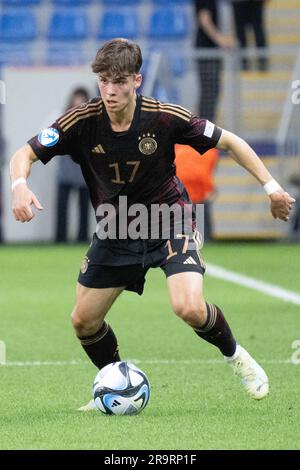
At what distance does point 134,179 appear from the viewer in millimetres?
6902

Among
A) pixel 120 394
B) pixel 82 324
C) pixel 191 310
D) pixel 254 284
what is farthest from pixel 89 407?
pixel 254 284

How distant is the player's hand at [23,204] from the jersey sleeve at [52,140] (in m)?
0.41

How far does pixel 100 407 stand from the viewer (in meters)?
6.73

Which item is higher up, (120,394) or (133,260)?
(133,260)

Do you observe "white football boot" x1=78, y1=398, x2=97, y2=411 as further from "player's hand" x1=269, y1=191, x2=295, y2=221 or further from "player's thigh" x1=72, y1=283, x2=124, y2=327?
"player's hand" x1=269, y1=191, x2=295, y2=221

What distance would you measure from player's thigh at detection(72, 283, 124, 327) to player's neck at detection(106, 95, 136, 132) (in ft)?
2.81

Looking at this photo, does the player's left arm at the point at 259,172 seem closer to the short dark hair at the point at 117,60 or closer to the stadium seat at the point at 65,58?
the short dark hair at the point at 117,60

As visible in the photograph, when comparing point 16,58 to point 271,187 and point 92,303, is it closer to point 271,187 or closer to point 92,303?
point 92,303

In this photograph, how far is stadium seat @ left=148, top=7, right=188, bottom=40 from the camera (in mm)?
20969

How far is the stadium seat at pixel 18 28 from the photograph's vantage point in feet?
69.1

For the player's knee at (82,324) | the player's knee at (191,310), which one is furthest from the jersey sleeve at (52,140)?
the player's knee at (191,310)

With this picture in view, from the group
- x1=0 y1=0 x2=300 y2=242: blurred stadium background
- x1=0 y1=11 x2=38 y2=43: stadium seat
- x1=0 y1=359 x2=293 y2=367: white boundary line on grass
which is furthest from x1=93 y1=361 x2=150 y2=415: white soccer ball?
x1=0 y1=11 x2=38 y2=43: stadium seat

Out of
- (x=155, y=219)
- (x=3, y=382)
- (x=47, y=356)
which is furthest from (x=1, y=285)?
(x=155, y=219)

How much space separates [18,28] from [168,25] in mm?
2437
